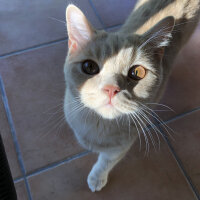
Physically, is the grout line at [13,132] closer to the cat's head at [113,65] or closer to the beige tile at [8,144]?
the beige tile at [8,144]

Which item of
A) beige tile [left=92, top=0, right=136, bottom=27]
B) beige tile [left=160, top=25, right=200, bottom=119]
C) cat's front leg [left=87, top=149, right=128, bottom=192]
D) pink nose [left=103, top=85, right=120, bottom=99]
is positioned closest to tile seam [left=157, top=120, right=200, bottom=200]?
beige tile [left=160, top=25, right=200, bottom=119]

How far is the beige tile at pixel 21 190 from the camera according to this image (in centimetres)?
105

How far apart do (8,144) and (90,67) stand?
0.73 metres

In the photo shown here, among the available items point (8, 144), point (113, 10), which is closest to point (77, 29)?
point (8, 144)

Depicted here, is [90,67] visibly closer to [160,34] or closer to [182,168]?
[160,34]

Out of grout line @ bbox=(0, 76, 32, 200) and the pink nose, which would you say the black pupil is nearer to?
the pink nose

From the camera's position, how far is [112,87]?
2.11 ft

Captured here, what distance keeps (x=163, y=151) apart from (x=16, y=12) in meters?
1.41

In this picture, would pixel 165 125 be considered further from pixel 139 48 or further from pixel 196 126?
pixel 139 48

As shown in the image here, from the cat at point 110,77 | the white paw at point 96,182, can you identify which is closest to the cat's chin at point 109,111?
the cat at point 110,77

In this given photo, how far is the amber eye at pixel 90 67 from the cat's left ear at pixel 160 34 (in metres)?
0.18

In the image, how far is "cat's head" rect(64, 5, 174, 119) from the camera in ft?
2.26

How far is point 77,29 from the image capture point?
2.52ft

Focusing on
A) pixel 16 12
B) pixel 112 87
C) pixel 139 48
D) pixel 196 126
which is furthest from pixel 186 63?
pixel 16 12
